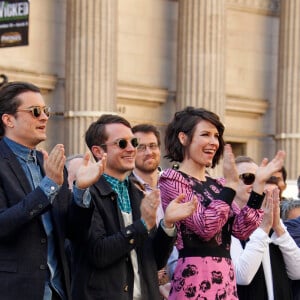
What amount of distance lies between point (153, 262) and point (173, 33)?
711 inches

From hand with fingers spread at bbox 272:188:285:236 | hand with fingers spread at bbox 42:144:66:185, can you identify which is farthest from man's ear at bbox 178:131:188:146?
hand with fingers spread at bbox 42:144:66:185

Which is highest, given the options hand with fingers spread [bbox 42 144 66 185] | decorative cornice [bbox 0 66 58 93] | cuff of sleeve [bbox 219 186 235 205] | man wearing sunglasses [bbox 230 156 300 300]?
decorative cornice [bbox 0 66 58 93]

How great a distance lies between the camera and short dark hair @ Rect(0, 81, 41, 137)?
18.4ft

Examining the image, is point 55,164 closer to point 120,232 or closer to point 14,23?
point 120,232

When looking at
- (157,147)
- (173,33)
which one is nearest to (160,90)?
(173,33)

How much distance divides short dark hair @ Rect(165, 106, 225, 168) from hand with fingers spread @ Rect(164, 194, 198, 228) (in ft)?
2.10

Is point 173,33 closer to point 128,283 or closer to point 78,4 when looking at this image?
point 78,4

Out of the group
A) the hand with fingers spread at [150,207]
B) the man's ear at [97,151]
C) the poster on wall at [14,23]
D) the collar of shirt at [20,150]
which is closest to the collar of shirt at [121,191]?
the man's ear at [97,151]

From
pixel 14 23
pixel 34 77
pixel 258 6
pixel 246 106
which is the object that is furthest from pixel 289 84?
pixel 14 23

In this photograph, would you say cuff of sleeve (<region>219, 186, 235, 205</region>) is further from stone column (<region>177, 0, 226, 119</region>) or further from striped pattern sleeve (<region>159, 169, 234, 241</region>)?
stone column (<region>177, 0, 226, 119</region>)

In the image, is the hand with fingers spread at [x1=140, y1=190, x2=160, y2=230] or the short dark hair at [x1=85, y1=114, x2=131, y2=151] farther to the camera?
the short dark hair at [x1=85, y1=114, x2=131, y2=151]

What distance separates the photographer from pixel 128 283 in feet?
19.4

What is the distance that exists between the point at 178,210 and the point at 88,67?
1473cm

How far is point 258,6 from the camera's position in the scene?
2541cm
